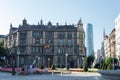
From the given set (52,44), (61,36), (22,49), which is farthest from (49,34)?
(22,49)

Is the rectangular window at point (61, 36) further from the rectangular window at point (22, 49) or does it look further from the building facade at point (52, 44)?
the rectangular window at point (22, 49)

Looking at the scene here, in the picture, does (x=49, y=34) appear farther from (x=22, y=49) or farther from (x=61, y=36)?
(x=22, y=49)

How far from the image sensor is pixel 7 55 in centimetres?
13462

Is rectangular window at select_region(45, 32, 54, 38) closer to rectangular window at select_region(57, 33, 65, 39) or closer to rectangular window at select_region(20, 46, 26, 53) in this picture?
rectangular window at select_region(57, 33, 65, 39)

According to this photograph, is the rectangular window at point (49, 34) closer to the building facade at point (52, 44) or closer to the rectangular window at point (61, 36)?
the building facade at point (52, 44)

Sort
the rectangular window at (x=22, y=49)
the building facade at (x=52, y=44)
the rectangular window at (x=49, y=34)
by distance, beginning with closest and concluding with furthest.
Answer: the building facade at (x=52, y=44), the rectangular window at (x=49, y=34), the rectangular window at (x=22, y=49)

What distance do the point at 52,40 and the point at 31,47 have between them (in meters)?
8.50

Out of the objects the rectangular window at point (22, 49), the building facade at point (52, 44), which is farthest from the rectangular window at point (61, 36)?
the rectangular window at point (22, 49)

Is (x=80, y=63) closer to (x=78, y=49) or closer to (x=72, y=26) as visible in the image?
(x=78, y=49)

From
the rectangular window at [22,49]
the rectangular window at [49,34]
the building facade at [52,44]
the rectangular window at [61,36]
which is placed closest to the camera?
the building facade at [52,44]

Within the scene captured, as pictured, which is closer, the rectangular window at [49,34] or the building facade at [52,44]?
the building facade at [52,44]

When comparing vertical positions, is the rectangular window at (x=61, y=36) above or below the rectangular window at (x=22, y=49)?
above

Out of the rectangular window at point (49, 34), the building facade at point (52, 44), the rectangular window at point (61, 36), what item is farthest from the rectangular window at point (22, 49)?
the rectangular window at point (61, 36)

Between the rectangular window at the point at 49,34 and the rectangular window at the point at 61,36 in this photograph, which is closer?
the rectangular window at the point at 49,34
